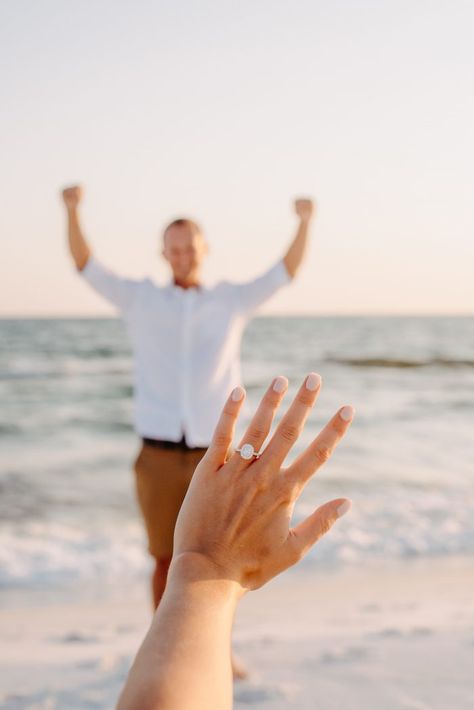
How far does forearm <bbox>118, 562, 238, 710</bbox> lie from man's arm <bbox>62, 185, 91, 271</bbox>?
9.44ft

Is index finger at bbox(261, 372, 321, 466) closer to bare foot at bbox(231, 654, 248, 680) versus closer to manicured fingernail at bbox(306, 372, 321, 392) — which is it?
manicured fingernail at bbox(306, 372, 321, 392)

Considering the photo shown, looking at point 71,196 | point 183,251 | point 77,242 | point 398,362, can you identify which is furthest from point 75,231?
point 398,362

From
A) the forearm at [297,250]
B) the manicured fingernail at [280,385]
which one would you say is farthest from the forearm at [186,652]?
the forearm at [297,250]

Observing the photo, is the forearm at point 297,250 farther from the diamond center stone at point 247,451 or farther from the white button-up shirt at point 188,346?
the diamond center stone at point 247,451

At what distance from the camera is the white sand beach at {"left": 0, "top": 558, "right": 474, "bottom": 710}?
370 cm

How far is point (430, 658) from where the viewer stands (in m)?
4.08

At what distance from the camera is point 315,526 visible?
118cm

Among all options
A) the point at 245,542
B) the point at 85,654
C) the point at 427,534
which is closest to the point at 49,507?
the point at 427,534

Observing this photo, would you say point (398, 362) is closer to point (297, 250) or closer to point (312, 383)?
point (297, 250)

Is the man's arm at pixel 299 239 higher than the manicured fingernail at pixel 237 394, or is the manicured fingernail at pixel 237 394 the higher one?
the manicured fingernail at pixel 237 394

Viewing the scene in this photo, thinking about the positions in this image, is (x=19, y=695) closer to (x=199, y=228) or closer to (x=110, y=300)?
(x=110, y=300)

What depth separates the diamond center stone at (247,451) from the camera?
1093 millimetres

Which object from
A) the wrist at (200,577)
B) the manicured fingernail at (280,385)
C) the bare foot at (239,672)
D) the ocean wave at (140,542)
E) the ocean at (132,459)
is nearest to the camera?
the wrist at (200,577)

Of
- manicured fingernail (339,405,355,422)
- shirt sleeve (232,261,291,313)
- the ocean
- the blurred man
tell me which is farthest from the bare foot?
manicured fingernail (339,405,355,422)
